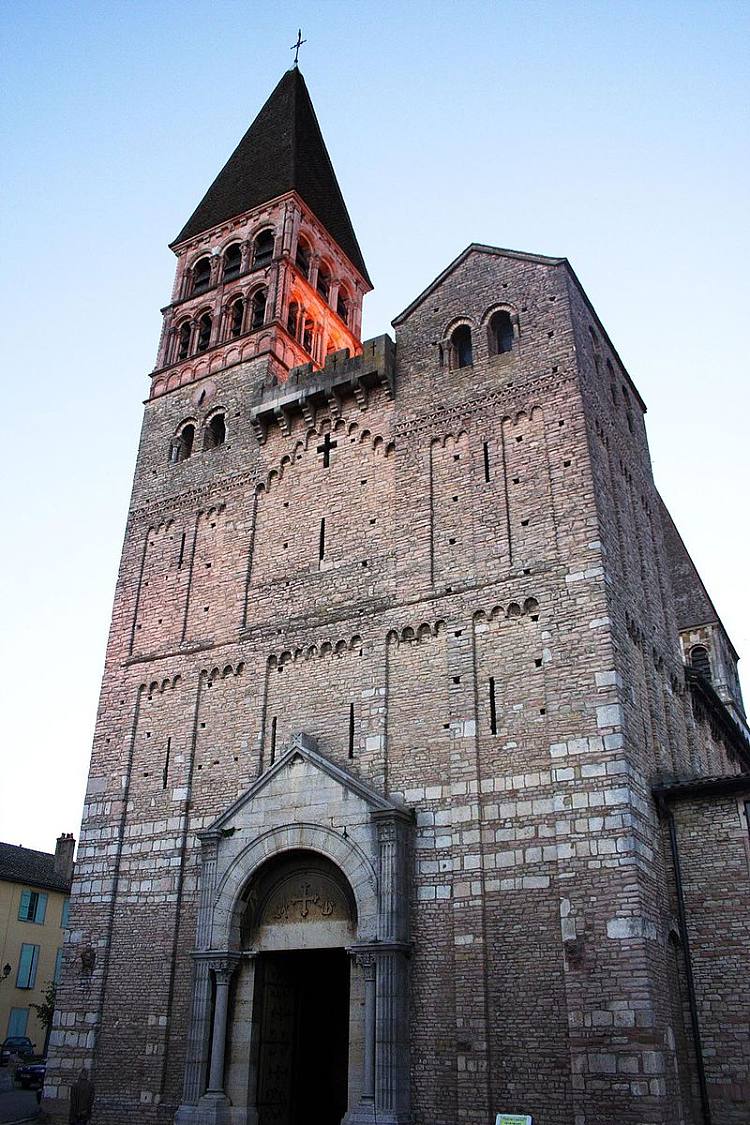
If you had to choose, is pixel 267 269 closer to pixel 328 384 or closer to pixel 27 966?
pixel 328 384

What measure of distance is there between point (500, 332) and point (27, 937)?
30335 millimetres

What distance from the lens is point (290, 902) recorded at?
53.9 ft

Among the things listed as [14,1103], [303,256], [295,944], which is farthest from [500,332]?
[14,1103]

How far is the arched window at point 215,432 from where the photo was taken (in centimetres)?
2366

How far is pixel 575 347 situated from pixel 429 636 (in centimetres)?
664

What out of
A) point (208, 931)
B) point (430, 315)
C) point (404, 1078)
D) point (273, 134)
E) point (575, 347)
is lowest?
point (404, 1078)

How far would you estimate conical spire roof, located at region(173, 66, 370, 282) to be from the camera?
28.5m

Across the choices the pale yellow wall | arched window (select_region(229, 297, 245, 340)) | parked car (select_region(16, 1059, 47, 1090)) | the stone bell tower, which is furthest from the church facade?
the pale yellow wall

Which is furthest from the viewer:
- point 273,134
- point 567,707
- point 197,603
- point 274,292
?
point 273,134

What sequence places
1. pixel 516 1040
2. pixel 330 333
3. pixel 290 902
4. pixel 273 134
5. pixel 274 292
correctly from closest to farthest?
pixel 516 1040, pixel 290 902, pixel 274 292, pixel 330 333, pixel 273 134

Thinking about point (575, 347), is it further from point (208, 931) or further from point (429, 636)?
point (208, 931)

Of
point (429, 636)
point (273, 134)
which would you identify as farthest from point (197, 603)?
point (273, 134)

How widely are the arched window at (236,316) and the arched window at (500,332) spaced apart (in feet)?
27.4

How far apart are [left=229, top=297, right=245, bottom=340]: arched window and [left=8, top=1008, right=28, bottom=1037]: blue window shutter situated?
2737 centimetres
